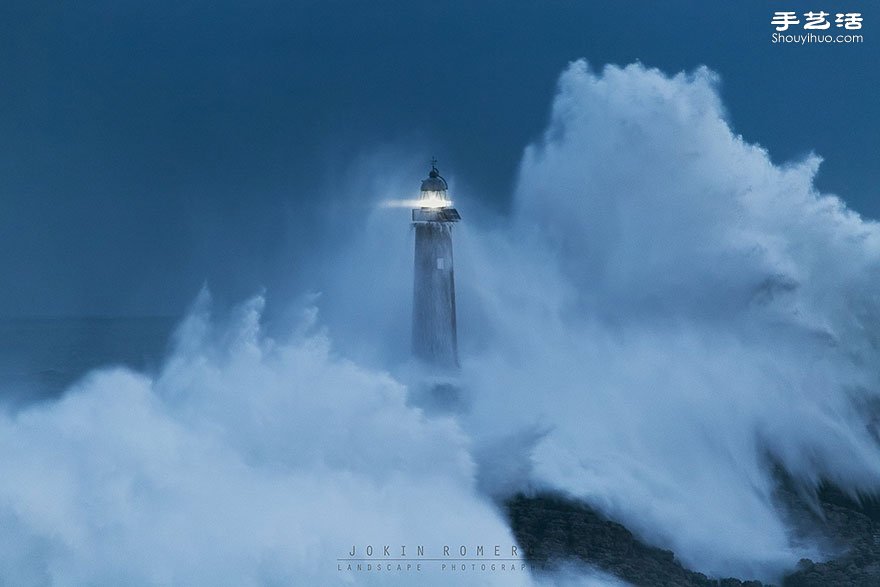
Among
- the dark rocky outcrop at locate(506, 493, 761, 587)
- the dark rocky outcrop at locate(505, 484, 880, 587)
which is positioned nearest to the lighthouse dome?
the dark rocky outcrop at locate(505, 484, 880, 587)

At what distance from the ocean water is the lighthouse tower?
28.6ft

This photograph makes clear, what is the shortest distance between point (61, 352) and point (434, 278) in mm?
39471

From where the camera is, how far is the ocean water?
41.9 meters

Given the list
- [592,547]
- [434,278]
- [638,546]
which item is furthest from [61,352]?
[592,547]

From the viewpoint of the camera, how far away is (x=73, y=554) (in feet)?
49.6

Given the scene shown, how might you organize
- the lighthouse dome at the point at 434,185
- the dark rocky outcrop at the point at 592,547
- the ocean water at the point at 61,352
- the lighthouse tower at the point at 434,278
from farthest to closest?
the ocean water at the point at 61,352 → the lighthouse dome at the point at 434,185 → the lighthouse tower at the point at 434,278 → the dark rocky outcrop at the point at 592,547

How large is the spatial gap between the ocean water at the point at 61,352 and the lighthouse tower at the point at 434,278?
871cm

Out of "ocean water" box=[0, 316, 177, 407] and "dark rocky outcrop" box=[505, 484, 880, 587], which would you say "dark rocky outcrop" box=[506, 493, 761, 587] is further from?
"ocean water" box=[0, 316, 177, 407]

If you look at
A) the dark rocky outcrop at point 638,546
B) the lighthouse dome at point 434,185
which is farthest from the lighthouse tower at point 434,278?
the dark rocky outcrop at point 638,546

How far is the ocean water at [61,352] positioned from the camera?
137ft

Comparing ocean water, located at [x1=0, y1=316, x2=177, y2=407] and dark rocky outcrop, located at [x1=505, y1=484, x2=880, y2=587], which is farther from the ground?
ocean water, located at [x1=0, y1=316, x2=177, y2=407]

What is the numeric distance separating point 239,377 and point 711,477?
8.45m

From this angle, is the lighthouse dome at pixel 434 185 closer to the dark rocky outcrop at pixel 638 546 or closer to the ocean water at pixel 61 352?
the dark rocky outcrop at pixel 638 546

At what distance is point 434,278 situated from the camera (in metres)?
21.2
